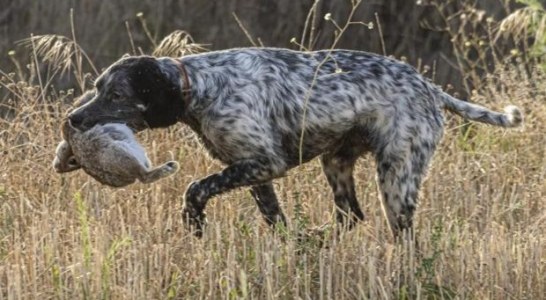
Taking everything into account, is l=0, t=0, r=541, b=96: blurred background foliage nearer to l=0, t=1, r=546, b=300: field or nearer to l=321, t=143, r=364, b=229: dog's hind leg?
l=0, t=1, r=546, b=300: field

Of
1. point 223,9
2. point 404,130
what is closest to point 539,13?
point 404,130

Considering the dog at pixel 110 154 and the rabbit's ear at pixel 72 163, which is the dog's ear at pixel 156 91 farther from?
the rabbit's ear at pixel 72 163

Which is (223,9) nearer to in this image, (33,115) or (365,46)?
(365,46)

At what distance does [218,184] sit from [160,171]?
0.66 metres

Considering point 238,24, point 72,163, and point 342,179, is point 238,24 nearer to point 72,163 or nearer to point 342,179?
point 342,179

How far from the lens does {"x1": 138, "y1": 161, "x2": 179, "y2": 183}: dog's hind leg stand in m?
6.60

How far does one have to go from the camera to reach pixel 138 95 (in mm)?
7188

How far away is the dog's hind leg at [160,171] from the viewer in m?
6.60

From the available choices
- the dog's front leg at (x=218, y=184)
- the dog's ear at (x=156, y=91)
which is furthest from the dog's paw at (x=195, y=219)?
the dog's ear at (x=156, y=91)

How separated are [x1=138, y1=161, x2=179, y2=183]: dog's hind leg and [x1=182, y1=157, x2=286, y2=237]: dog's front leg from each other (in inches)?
21.9

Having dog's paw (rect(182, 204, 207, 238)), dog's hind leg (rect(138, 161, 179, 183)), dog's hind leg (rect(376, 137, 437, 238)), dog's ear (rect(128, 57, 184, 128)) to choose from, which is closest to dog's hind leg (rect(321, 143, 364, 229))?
dog's hind leg (rect(376, 137, 437, 238))

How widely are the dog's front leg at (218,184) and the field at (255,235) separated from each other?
0.26ft

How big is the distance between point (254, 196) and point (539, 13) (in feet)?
7.99

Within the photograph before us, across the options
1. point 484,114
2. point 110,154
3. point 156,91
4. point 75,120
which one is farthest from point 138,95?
point 484,114
